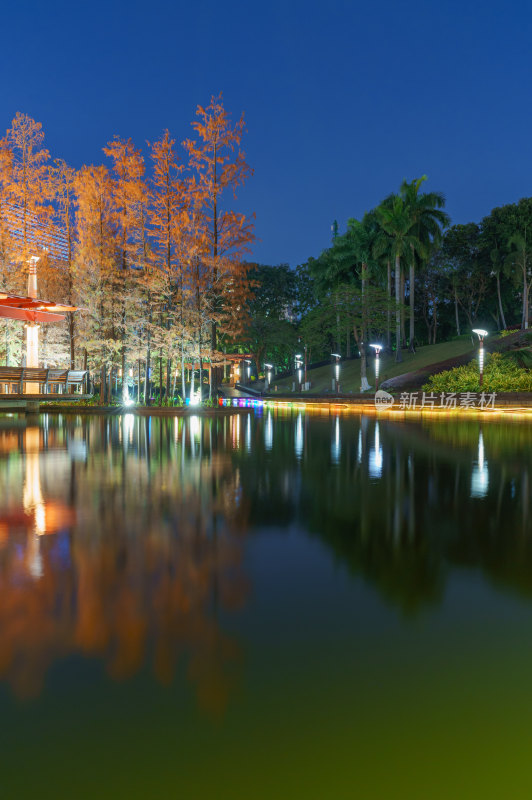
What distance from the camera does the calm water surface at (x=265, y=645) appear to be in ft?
7.66

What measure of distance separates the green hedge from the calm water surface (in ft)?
91.8

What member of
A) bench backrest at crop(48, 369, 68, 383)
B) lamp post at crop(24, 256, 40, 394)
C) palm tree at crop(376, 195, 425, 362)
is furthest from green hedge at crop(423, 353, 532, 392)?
lamp post at crop(24, 256, 40, 394)

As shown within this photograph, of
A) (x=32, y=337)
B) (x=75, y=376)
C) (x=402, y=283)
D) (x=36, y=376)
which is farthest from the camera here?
(x=402, y=283)

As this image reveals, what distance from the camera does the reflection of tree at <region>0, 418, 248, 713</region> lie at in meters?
3.18

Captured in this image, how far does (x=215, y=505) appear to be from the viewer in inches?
287

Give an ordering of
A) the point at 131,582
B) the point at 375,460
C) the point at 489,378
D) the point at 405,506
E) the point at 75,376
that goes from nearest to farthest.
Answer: the point at 131,582 < the point at 405,506 < the point at 375,460 < the point at 75,376 < the point at 489,378

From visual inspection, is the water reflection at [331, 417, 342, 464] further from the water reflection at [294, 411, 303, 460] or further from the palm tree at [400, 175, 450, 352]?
the palm tree at [400, 175, 450, 352]

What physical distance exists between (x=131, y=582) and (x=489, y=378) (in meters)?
34.3

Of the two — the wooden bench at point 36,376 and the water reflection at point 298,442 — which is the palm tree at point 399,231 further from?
the water reflection at point 298,442

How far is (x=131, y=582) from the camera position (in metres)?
4.45

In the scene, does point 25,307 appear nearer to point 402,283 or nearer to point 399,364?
point 399,364

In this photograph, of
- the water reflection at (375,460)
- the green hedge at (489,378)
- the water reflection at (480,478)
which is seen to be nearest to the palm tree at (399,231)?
the green hedge at (489,378)

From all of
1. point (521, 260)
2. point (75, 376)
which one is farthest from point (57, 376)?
point (521, 260)

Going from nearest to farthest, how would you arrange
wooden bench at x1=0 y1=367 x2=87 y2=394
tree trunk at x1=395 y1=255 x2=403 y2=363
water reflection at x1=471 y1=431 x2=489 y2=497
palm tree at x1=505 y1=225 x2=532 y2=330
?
1. water reflection at x1=471 y1=431 x2=489 y2=497
2. wooden bench at x1=0 y1=367 x2=87 y2=394
3. tree trunk at x1=395 y1=255 x2=403 y2=363
4. palm tree at x1=505 y1=225 x2=532 y2=330
